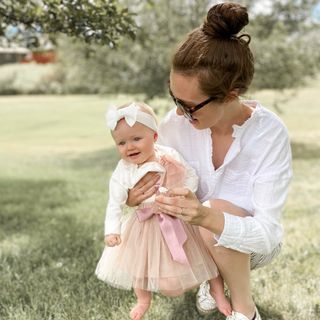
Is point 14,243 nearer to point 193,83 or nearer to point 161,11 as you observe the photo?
point 193,83

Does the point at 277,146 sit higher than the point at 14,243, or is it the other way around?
the point at 277,146

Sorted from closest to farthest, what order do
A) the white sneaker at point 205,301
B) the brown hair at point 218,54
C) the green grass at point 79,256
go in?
1. the brown hair at point 218,54
2. the white sneaker at point 205,301
3. the green grass at point 79,256

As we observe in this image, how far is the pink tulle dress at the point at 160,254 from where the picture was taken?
8.79 ft

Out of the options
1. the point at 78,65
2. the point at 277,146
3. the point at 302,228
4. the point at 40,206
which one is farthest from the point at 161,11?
the point at 277,146

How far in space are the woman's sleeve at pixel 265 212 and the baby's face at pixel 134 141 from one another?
476mm

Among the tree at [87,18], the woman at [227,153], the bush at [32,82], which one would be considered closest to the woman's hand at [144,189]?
the woman at [227,153]

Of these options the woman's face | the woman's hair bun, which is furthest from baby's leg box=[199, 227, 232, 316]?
the woman's hair bun

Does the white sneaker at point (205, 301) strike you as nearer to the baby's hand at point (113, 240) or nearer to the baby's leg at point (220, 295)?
the baby's leg at point (220, 295)

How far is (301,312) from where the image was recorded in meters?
3.06

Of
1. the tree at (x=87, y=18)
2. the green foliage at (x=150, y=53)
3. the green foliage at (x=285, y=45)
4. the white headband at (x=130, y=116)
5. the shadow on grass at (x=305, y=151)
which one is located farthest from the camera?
the green foliage at (x=150, y=53)

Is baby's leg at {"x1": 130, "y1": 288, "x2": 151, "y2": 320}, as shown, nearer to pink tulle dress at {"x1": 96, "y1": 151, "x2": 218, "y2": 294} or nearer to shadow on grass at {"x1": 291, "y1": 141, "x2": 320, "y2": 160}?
pink tulle dress at {"x1": 96, "y1": 151, "x2": 218, "y2": 294}

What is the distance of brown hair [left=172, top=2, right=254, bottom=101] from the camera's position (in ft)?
7.95

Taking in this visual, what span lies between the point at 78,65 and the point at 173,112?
10.9 meters

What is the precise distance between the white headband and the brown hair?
0.26 meters
